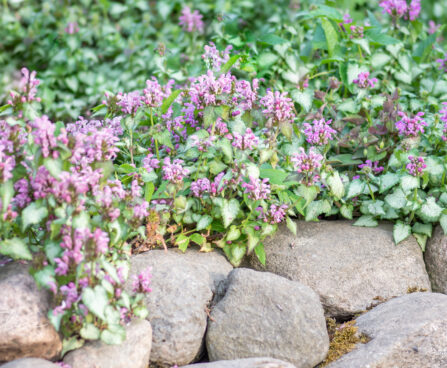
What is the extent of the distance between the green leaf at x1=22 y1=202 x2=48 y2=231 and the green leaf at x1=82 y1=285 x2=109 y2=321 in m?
0.34

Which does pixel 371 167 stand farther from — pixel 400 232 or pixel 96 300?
pixel 96 300

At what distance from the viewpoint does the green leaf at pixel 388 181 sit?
3.17 metres

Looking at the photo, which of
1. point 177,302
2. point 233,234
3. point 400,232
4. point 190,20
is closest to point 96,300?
point 177,302

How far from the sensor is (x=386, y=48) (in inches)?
166

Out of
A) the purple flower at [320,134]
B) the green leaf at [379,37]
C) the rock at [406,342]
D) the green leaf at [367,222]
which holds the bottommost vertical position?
the rock at [406,342]

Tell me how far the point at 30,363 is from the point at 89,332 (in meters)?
0.25

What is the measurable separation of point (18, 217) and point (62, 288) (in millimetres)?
397

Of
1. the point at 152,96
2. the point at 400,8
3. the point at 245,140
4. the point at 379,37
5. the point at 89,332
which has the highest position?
the point at 400,8

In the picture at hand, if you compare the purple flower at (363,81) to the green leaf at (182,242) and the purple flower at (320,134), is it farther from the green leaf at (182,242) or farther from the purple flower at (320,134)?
Result: the green leaf at (182,242)

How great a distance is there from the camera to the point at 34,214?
2219 mm

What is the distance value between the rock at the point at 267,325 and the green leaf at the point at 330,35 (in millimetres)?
2116

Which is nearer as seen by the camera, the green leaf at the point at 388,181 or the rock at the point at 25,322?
the rock at the point at 25,322

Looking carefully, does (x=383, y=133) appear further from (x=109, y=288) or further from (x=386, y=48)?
(x=109, y=288)

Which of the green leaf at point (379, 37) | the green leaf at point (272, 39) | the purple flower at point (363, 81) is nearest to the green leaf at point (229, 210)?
the purple flower at point (363, 81)
